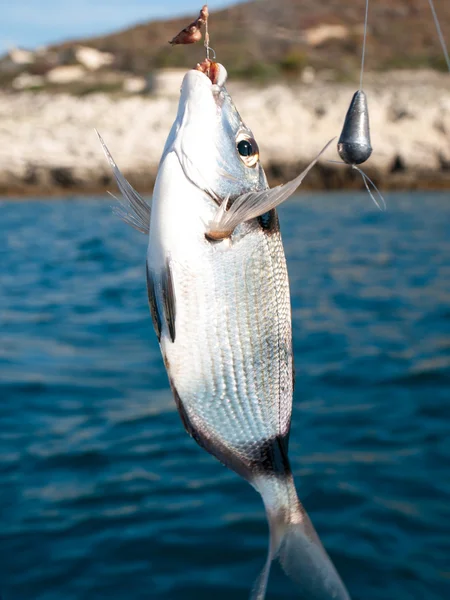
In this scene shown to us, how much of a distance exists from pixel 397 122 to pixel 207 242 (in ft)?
93.2

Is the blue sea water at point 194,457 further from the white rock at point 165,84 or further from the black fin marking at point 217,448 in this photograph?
the white rock at point 165,84

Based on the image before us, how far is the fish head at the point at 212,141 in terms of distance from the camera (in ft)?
6.85

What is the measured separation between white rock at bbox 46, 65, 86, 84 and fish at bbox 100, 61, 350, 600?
4271 centimetres

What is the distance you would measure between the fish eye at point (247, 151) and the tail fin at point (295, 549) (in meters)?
0.92

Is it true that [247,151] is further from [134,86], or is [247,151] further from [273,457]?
[134,86]

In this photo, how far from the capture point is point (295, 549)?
2.18 metres

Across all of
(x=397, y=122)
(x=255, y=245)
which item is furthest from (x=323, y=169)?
(x=255, y=245)

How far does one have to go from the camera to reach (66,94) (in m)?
34.5

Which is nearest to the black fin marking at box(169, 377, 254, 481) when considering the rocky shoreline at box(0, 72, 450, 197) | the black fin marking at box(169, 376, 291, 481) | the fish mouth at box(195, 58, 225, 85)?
the black fin marking at box(169, 376, 291, 481)

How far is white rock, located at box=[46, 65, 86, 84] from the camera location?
4319cm

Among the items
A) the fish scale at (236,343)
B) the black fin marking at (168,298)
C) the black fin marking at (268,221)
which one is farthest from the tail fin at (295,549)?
the black fin marking at (268,221)

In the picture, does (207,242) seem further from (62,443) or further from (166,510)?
(62,443)

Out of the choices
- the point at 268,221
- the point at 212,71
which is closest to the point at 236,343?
the point at 268,221

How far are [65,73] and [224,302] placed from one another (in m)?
44.5
